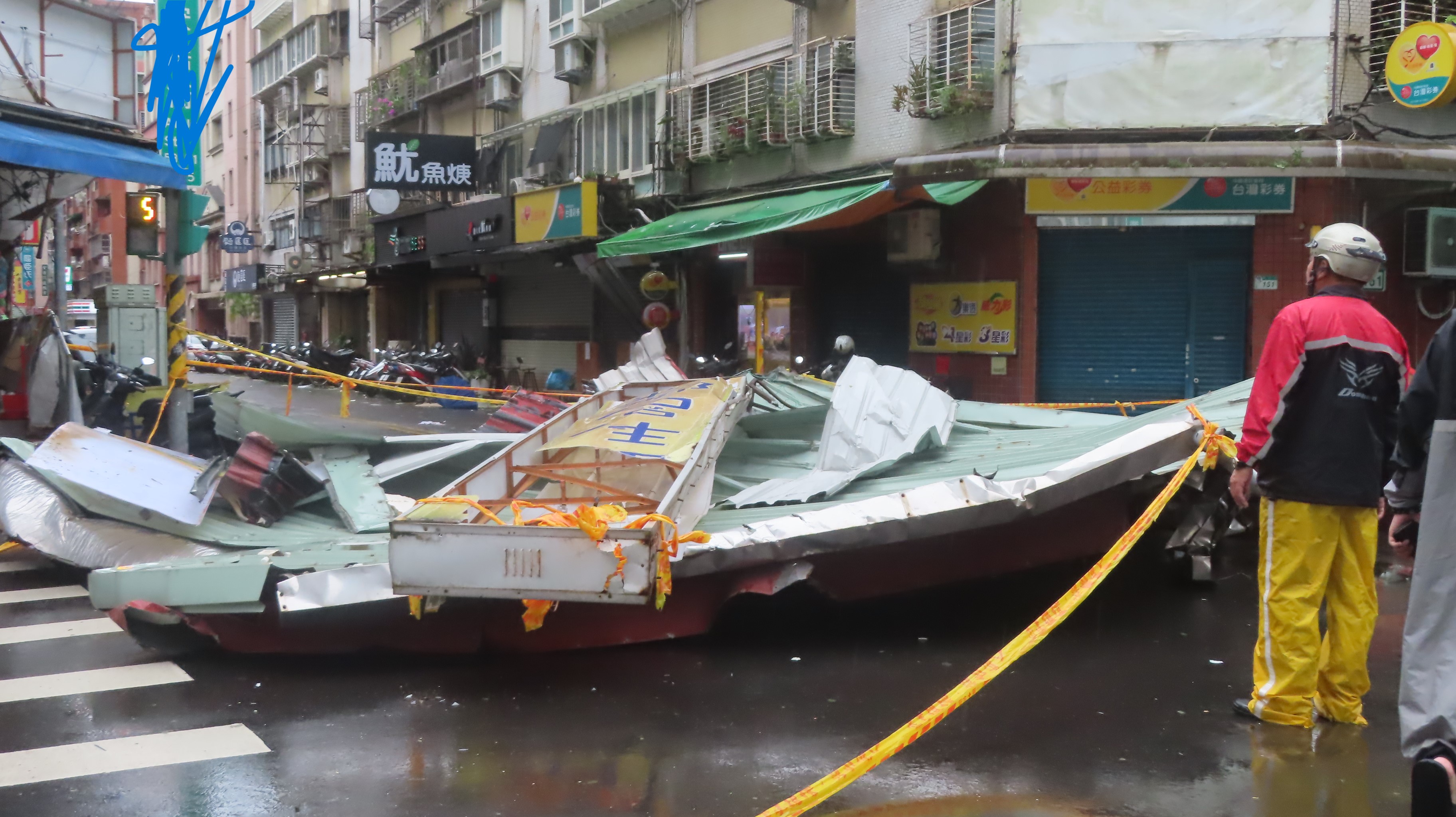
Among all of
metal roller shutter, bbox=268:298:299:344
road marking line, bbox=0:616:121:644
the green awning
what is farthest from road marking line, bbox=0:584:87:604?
metal roller shutter, bbox=268:298:299:344

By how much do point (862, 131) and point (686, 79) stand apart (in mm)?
4837

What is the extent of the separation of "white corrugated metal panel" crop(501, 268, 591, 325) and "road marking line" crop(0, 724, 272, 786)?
64.6 ft

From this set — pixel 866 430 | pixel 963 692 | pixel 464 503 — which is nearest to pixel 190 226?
pixel 464 503

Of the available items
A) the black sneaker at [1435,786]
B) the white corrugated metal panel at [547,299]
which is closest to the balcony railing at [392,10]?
the white corrugated metal panel at [547,299]

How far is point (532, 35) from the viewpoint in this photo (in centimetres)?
2469

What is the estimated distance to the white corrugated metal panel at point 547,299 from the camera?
24406 millimetres

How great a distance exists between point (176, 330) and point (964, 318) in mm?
9435

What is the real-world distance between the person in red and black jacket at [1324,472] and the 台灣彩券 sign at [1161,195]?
9.23m

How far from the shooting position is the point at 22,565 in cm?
809

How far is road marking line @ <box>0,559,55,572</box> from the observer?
26.0ft

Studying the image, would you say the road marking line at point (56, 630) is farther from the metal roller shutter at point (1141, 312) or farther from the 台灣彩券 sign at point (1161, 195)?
the metal roller shutter at point (1141, 312)

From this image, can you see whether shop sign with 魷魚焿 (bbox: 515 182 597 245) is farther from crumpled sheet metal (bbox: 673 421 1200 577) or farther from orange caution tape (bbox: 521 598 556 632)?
orange caution tape (bbox: 521 598 556 632)

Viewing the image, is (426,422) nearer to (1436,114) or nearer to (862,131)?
(862,131)

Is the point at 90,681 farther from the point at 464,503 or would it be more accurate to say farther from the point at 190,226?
the point at 190,226
